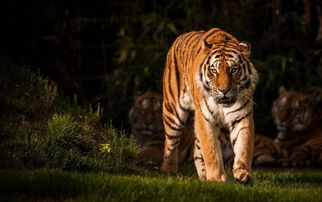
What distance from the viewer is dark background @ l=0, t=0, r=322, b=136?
41.5 feet

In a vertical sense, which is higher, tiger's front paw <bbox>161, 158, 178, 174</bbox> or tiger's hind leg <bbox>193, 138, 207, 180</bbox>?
tiger's hind leg <bbox>193, 138, 207, 180</bbox>

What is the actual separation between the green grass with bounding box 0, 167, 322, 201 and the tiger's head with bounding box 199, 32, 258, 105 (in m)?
0.89

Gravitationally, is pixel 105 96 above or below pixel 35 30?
below

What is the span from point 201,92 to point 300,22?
7270mm

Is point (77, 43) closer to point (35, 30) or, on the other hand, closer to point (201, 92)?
point (35, 30)

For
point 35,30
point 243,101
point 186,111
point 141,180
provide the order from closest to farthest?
point 141,180, point 243,101, point 186,111, point 35,30

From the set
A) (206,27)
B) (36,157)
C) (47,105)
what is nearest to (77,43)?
(206,27)

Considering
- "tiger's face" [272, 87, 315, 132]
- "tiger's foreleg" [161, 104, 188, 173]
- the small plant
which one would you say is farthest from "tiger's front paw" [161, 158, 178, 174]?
"tiger's face" [272, 87, 315, 132]

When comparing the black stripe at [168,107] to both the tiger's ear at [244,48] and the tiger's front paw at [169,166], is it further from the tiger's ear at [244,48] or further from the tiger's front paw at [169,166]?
the tiger's ear at [244,48]

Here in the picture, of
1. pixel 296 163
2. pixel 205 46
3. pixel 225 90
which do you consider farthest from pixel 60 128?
pixel 296 163

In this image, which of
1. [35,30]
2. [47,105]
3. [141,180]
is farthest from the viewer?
[35,30]

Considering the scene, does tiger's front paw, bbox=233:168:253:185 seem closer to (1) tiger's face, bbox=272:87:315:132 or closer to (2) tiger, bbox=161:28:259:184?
(2) tiger, bbox=161:28:259:184

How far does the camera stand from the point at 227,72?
6434 mm

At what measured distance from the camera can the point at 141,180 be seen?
585 centimetres
